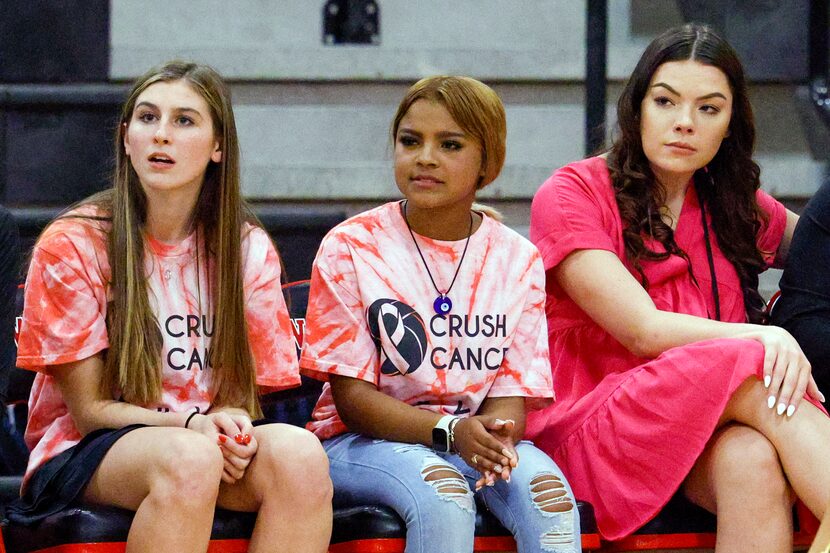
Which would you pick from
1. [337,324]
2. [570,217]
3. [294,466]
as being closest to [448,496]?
[294,466]

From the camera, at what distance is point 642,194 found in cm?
224

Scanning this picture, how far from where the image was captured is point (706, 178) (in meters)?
2.32

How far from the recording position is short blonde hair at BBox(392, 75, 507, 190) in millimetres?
2051

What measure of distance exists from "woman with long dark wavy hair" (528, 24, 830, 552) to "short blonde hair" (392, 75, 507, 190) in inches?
6.2

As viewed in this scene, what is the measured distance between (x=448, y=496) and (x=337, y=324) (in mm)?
318

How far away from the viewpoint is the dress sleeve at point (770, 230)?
232 centimetres

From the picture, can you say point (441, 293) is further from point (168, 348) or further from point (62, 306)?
point (62, 306)

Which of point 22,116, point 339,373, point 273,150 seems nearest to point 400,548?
point 339,373

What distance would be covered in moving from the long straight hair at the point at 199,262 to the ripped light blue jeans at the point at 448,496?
0.61ft

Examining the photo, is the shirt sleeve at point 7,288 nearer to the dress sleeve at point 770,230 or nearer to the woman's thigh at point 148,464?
the woman's thigh at point 148,464

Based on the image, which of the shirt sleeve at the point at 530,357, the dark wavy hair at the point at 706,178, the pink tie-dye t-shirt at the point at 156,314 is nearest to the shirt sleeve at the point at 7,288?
the pink tie-dye t-shirt at the point at 156,314

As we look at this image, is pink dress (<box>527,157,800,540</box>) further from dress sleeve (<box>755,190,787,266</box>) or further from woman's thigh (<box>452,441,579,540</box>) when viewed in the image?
woman's thigh (<box>452,441,579,540</box>)

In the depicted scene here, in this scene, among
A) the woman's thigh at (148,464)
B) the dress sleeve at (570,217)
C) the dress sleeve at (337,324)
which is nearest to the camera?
the woman's thigh at (148,464)

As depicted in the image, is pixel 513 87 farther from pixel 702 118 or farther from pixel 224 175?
pixel 224 175
